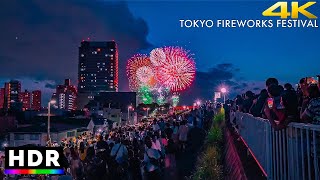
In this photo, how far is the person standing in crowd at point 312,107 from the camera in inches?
164

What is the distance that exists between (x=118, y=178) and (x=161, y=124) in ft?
25.5

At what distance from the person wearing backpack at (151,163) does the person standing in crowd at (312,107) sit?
4.58 meters

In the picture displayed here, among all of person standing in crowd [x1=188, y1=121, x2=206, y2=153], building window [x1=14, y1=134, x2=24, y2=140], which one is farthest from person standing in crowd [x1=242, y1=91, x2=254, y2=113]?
building window [x1=14, y1=134, x2=24, y2=140]

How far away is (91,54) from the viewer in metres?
157

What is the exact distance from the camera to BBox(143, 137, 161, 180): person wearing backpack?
27.1 feet

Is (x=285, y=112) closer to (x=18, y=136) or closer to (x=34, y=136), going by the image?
(x=34, y=136)

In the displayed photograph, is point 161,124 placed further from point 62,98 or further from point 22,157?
point 62,98

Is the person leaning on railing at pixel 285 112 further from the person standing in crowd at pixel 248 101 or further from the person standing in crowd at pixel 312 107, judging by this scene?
the person standing in crowd at pixel 248 101

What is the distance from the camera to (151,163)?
8.45 meters

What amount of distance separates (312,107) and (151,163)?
4.86m

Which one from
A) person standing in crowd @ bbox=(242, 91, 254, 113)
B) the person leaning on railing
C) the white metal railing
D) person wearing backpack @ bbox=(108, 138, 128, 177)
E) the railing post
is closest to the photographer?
the white metal railing

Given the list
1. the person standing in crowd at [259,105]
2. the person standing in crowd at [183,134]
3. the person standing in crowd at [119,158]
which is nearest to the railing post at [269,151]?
the person standing in crowd at [259,105]

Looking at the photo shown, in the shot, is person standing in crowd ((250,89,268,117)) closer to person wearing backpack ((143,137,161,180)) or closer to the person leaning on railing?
person wearing backpack ((143,137,161,180))

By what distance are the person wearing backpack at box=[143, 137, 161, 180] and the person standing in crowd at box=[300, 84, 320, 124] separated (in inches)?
180
